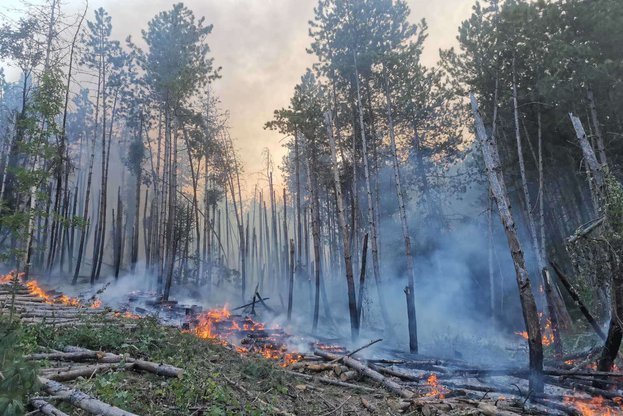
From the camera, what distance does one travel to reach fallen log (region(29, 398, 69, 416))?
13.4ft

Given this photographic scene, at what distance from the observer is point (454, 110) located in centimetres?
2352

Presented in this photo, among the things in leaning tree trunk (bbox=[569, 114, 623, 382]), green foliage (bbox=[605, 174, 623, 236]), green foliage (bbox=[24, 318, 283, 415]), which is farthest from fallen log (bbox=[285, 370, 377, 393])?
green foliage (bbox=[605, 174, 623, 236])

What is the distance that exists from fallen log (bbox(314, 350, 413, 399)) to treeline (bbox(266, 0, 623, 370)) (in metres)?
4.52

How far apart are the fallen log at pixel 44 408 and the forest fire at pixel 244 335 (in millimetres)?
6959

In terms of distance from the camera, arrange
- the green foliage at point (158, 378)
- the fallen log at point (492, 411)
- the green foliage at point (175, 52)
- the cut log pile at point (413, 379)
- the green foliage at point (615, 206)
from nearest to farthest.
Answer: the green foliage at point (158, 378), the cut log pile at point (413, 379), the fallen log at point (492, 411), the green foliage at point (615, 206), the green foliage at point (175, 52)

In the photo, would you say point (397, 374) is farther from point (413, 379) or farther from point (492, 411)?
point (492, 411)

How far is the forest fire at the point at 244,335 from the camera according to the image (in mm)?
11786

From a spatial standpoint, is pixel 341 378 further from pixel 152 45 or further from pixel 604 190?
pixel 152 45

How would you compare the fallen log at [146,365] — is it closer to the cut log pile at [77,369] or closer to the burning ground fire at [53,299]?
the cut log pile at [77,369]

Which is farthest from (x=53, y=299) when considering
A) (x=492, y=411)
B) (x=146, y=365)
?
(x=492, y=411)

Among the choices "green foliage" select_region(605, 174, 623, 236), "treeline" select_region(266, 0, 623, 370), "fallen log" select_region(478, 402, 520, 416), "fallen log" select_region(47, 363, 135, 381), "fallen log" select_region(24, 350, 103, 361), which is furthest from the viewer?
"treeline" select_region(266, 0, 623, 370)

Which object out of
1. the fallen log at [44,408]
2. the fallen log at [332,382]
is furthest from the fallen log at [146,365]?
the fallen log at [332,382]

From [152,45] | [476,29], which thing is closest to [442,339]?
[476,29]

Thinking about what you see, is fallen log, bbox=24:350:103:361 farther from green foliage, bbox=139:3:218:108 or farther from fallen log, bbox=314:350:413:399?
green foliage, bbox=139:3:218:108
